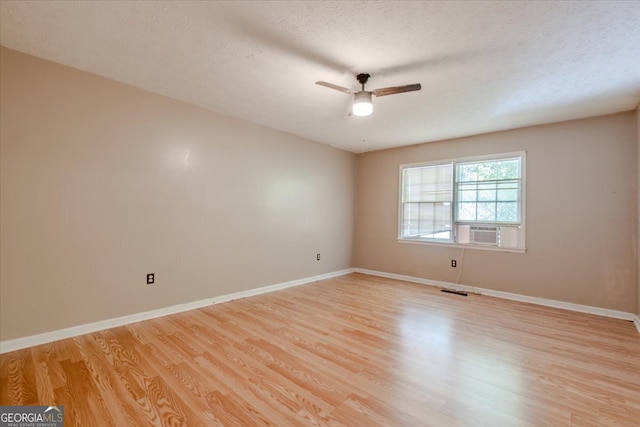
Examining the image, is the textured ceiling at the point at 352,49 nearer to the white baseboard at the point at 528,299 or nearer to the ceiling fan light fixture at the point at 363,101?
the ceiling fan light fixture at the point at 363,101

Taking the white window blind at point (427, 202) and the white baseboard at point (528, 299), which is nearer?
the white baseboard at point (528, 299)

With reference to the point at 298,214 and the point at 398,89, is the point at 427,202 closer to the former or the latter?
the point at 298,214

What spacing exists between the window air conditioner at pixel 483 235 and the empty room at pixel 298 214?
33 mm

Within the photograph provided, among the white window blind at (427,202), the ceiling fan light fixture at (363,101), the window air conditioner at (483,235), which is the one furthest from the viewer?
the white window blind at (427,202)

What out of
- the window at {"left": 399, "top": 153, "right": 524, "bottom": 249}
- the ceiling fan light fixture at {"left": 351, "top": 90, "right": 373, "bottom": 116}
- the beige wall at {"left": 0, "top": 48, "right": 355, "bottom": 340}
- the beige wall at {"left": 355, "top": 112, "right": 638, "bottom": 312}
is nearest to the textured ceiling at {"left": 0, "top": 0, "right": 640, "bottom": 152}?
the ceiling fan light fixture at {"left": 351, "top": 90, "right": 373, "bottom": 116}

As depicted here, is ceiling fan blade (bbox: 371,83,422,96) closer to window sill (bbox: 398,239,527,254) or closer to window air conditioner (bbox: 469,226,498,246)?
window air conditioner (bbox: 469,226,498,246)

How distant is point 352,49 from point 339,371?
2.53 metres

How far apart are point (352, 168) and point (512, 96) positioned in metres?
3.23

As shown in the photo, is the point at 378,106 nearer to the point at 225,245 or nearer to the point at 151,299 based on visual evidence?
the point at 225,245

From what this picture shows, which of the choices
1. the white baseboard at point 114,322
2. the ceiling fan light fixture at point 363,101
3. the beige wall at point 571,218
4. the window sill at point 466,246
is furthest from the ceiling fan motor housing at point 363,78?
the window sill at point 466,246

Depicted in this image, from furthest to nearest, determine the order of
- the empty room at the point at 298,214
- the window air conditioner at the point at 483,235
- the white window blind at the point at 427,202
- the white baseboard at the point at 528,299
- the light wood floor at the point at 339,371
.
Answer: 1. the white window blind at the point at 427,202
2. the window air conditioner at the point at 483,235
3. the white baseboard at the point at 528,299
4. the empty room at the point at 298,214
5. the light wood floor at the point at 339,371

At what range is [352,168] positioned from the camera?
19.8 feet

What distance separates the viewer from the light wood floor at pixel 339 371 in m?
1.71

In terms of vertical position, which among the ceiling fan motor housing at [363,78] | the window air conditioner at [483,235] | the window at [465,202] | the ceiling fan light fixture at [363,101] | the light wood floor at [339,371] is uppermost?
the ceiling fan motor housing at [363,78]
